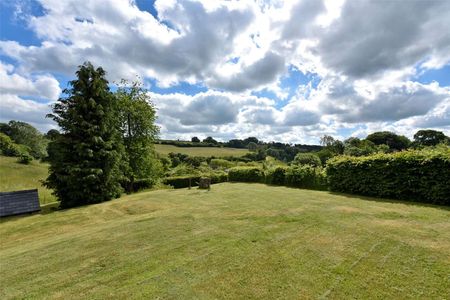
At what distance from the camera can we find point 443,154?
1088 centimetres

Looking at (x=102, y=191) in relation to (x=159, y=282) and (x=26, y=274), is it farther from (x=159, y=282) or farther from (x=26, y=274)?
(x=159, y=282)

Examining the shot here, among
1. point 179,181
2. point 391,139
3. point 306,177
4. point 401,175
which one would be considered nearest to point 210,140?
point 391,139

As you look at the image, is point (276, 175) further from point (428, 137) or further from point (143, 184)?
point (428, 137)

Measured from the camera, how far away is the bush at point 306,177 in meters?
18.1

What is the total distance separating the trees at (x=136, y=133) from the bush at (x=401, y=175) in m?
17.9

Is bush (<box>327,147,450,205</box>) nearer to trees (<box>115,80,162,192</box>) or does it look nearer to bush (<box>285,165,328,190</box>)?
bush (<box>285,165,328,190</box>)

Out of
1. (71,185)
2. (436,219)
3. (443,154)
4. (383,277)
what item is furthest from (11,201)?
(443,154)

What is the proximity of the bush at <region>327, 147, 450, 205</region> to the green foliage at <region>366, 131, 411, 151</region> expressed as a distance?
246 ft

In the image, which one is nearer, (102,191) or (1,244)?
(1,244)

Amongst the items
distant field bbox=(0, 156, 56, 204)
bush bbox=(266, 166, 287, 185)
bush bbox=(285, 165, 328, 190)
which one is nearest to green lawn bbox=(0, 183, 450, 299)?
bush bbox=(285, 165, 328, 190)

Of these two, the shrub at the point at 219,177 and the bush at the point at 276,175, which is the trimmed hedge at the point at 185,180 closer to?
the shrub at the point at 219,177

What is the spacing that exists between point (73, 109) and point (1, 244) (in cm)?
1026

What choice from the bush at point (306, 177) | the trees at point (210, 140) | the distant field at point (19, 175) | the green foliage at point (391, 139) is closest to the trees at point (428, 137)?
the green foliage at point (391, 139)

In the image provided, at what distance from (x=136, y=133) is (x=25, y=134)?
63.2m
